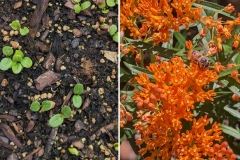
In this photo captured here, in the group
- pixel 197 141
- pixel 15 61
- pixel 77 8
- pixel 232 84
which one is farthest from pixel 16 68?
pixel 232 84

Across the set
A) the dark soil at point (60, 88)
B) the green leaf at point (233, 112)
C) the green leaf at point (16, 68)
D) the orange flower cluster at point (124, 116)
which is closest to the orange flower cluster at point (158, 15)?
the dark soil at point (60, 88)

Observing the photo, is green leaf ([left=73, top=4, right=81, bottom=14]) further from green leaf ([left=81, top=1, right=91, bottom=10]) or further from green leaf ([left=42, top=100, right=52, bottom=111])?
green leaf ([left=42, top=100, right=52, bottom=111])

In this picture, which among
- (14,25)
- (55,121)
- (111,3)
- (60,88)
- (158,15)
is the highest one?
(158,15)

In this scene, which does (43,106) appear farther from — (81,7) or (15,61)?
(81,7)

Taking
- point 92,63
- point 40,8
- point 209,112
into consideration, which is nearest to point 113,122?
point 92,63

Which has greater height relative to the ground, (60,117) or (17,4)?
(17,4)

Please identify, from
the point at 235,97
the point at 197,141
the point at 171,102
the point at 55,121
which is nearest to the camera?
the point at 171,102

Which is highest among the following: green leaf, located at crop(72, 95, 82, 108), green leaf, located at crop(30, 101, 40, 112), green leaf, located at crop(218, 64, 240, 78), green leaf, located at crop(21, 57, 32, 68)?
green leaf, located at crop(218, 64, 240, 78)

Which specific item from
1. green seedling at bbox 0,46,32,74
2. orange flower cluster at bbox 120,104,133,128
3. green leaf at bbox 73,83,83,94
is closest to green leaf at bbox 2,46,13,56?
green seedling at bbox 0,46,32,74
